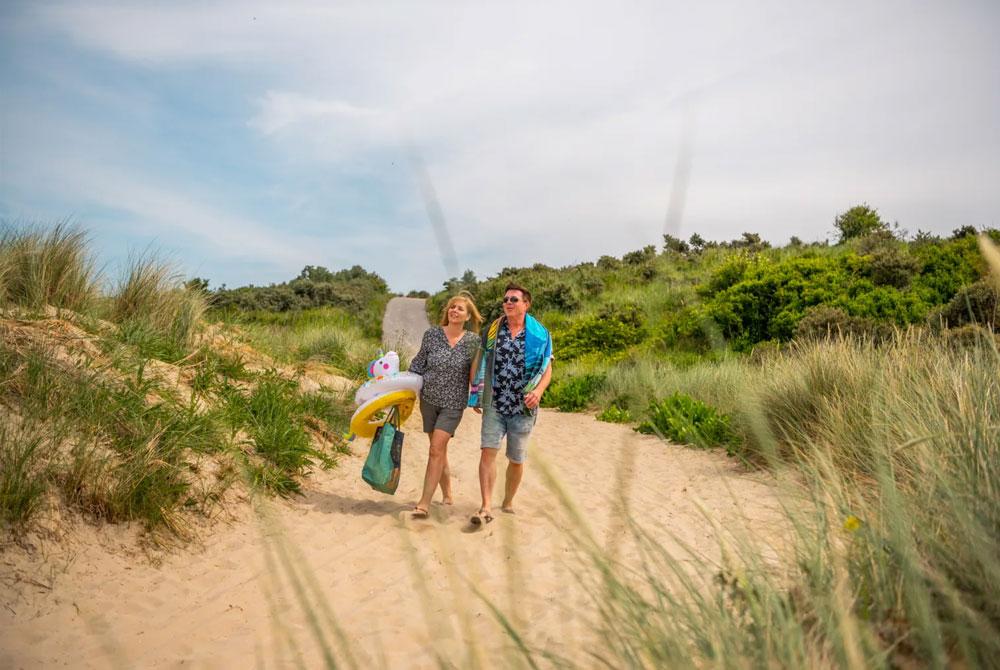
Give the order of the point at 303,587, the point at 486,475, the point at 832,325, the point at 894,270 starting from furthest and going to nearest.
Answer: the point at 894,270, the point at 832,325, the point at 486,475, the point at 303,587

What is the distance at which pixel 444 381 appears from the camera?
5.48 m

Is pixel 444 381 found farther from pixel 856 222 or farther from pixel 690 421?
pixel 856 222

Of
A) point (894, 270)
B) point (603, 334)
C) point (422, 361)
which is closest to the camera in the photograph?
point (422, 361)

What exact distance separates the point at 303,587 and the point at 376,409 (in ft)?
7.13

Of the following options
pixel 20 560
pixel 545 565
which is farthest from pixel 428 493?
pixel 20 560

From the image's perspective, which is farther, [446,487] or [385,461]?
[446,487]

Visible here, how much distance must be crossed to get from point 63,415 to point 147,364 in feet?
5.58

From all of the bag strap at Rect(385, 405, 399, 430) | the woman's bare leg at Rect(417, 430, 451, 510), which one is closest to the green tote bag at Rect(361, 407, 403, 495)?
the bag strap at Rect(385, 405, 399, 430)

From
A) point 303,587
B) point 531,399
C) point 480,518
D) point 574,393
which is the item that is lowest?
point 480,518

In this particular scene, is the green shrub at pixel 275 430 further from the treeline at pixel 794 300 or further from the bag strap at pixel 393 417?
the treeline at pixel 794 300

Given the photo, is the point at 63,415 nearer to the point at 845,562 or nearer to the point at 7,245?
the point at 7,245

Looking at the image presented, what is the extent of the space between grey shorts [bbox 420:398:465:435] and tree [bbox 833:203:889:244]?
24.2 metres

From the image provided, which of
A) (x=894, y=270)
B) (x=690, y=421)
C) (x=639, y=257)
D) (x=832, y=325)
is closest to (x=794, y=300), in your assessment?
(x=894, y=270)

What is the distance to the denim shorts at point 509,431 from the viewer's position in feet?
16.9
